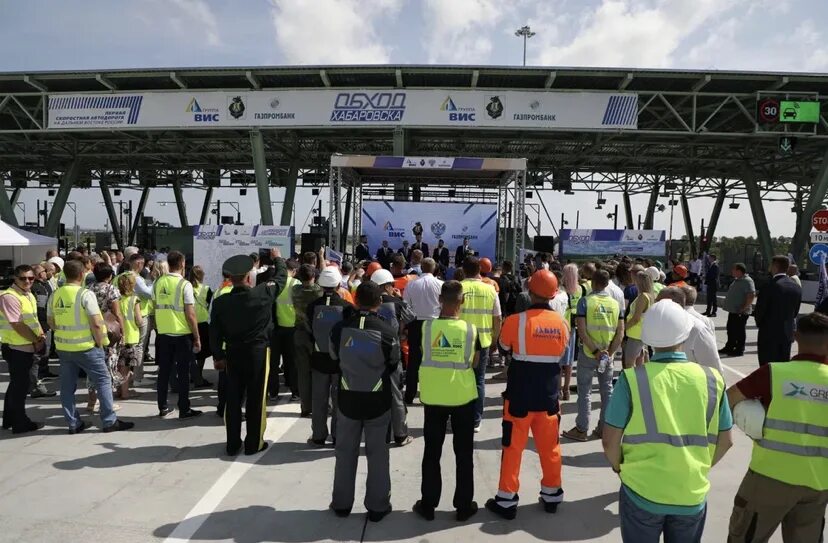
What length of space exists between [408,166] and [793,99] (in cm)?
1275

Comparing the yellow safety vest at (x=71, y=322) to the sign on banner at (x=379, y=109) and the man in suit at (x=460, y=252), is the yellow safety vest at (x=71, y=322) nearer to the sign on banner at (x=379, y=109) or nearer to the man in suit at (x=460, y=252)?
the man in suit at (x=460, y=252)

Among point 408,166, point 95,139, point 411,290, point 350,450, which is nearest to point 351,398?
point 350,450

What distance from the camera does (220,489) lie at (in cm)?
420

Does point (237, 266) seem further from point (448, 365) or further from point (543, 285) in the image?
point (543, 285)

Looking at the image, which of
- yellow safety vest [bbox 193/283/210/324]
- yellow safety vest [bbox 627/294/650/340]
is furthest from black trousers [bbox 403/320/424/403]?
yellow safety vest [bbox 193/283/210/324]

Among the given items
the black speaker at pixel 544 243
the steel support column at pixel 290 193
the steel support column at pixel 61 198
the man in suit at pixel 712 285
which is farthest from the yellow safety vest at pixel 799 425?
the steel support column at pixel 61 198

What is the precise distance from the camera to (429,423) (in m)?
3.79

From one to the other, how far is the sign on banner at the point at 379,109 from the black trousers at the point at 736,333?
8.83 m

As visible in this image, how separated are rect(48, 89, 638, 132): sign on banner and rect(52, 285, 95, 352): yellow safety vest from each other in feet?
42.5

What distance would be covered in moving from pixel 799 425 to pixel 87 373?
592 centimetres

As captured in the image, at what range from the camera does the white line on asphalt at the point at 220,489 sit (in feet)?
11.7

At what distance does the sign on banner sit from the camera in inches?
663

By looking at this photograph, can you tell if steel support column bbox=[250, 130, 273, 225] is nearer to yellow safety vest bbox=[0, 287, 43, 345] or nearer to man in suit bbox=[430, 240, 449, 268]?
man in suit bbox=[430, 240, 449, 268]

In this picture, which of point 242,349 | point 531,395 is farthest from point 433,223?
point 531,395
